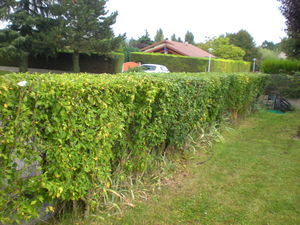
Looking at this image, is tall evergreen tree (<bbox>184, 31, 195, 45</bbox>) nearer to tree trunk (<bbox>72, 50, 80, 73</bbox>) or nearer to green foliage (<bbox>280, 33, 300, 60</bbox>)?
tree trunk (<bbox>72, 50, 80, 73</bbox>)

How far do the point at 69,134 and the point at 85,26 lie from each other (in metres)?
20.1

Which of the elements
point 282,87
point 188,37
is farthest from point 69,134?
point 188,37

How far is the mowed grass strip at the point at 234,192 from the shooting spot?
340 centimetres

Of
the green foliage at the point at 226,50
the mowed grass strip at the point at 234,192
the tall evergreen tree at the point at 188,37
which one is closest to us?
the mowed grass strip at the point at 234,192

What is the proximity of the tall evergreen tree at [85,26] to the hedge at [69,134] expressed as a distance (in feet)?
60.2

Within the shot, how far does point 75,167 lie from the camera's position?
2.69 m

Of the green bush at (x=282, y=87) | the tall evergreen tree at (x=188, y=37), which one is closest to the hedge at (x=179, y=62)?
the green bush at (x=282, y=87)

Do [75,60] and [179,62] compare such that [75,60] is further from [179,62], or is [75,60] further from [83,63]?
[179,62]

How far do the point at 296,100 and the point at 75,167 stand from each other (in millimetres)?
12748

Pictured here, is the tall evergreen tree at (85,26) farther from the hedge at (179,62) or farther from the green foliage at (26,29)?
the hedge at (179,62)

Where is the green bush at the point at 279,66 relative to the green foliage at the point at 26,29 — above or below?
below

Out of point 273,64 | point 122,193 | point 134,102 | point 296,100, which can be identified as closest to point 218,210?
point 122,193

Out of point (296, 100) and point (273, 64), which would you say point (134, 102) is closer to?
point (296, 100)

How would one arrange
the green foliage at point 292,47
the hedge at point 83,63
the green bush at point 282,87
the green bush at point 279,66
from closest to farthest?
the green foliage at point 292,47, the green bush at point 282,87, the green bush at point 279,66, the hedge at point 83,63
